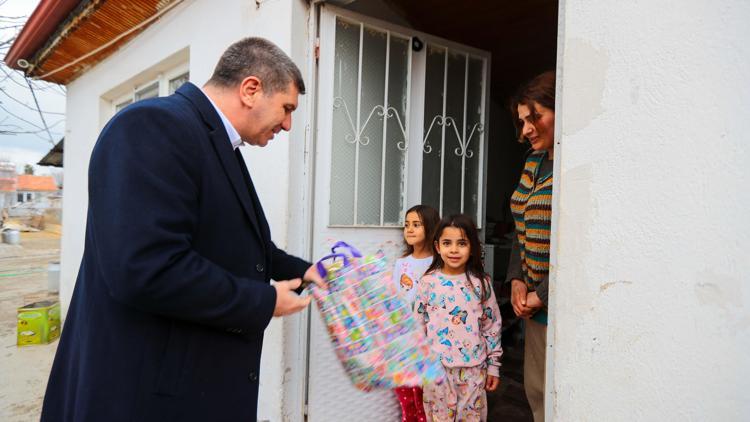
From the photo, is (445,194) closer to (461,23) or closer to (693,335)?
(461,23)

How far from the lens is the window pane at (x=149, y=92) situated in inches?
154

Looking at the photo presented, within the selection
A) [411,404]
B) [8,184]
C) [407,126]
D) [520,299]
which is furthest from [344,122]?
[8,184]

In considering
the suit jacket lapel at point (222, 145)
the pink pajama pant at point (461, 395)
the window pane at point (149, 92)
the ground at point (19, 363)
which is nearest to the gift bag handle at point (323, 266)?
the suit jacket lapel at point (222, 145)

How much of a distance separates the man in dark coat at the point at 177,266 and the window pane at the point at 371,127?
3.77ft

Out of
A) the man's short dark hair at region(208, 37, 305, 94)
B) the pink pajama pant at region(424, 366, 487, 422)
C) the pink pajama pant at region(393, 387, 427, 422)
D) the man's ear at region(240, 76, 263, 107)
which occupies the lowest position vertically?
the pink pajama pant at region(393, 387, 427, 422)

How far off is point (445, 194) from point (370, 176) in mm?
571

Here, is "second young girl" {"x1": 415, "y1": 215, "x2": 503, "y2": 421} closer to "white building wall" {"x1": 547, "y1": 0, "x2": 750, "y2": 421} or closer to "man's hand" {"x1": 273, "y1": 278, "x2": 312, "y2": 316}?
"white building wall" {"x1": 547, "y1": 0, "x2": 750, "y2": 421}

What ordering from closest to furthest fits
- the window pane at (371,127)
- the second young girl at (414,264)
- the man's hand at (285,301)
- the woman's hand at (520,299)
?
1. the man's hand at (285,301)
2. the woman's hand at (520,299)
3. the second young girl at (414,264)
4. the window pane at (371,127)

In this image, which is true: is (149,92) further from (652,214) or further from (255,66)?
(652,214)

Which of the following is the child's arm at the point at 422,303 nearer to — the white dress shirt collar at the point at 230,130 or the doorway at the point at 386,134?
the doorway at the point at 386,134

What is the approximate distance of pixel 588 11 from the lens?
3.66ft

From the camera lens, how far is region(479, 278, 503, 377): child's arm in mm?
2039

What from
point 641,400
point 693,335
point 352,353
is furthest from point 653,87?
point 352,353

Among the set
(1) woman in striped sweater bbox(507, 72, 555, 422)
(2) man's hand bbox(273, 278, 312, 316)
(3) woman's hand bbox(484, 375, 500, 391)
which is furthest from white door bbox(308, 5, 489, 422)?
(2) man's hand bbox(273, 278, 312, 316)
